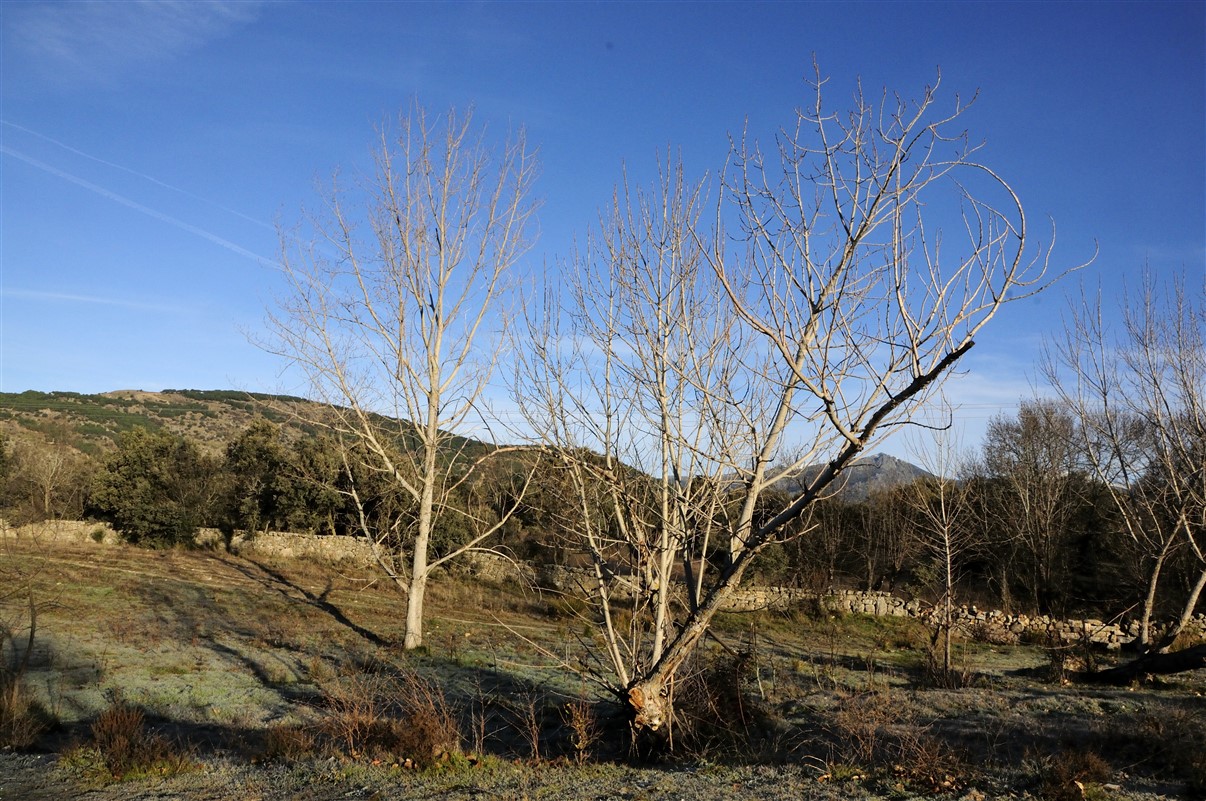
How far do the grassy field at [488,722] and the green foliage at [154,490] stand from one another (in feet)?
34.1

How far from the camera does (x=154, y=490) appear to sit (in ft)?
90.3

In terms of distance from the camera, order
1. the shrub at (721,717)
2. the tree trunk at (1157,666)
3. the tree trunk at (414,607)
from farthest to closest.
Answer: the tree trunk at (414,607), the tree trunk at (1157,666), the shrub at (721,717)

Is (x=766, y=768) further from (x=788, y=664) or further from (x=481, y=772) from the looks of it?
(x=788, y=664)

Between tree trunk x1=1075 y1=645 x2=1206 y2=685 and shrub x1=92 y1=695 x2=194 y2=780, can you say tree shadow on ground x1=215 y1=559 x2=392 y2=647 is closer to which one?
shrub x1=92 y1=695 x2=194 y2=780

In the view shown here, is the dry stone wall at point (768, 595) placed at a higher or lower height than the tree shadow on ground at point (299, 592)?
higher

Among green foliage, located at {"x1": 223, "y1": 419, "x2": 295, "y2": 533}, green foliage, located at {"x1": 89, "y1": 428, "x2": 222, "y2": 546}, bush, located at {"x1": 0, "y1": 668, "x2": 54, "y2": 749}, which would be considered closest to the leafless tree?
green foliage, located at {"x1": 89, "y1": 428, "x2": 222, "y2": 546}

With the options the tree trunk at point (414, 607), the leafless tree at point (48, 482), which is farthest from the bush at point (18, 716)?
the leafless tree at point (48, 482)

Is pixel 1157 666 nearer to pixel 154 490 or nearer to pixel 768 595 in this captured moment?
pixel 768 595

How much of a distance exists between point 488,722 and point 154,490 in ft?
74.0

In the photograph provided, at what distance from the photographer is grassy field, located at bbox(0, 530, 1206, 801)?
21.5ft

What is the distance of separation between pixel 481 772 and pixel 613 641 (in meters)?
1.68

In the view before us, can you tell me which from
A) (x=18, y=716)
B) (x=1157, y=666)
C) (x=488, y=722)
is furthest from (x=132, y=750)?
(x=1157, y=666)

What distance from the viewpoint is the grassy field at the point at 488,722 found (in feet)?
21.5

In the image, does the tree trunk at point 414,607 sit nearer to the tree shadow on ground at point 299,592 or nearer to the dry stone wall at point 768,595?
the tree shadow on ground at point 299,592
